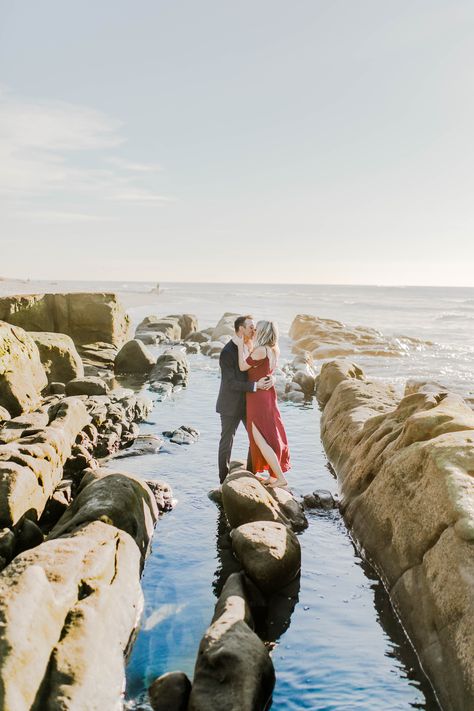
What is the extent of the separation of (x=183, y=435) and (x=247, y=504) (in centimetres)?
540

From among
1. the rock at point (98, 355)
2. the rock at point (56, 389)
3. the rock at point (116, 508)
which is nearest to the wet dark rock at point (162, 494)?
the rock at point (116, 508)

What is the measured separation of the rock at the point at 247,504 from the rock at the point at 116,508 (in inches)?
44.5

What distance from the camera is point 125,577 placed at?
579cm

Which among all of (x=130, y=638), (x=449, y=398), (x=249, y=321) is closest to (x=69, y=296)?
(x=249, y=321)

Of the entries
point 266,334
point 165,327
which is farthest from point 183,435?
point 165,327

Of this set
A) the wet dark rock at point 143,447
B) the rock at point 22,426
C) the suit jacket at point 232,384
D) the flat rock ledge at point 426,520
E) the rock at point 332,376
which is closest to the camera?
the flat rock ledge at point 426,520

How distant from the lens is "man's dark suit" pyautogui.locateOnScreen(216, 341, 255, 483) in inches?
351

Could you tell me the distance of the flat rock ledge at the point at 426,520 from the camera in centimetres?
492

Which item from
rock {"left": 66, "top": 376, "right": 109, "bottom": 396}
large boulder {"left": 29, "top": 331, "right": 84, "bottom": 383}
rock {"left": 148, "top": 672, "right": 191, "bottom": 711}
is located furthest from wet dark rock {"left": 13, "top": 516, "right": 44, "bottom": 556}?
large boulder {"left": 29, "top": 331, "right": 84, "bottom": 383}

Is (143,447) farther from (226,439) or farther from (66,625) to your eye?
(66,625)

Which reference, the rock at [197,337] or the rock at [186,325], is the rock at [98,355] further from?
the rock at [186,325]

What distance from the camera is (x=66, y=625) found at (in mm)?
4625

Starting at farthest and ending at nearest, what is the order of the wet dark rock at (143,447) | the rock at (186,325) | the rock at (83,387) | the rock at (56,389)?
the rock at (186,325) → the rock at (83,387) → the rock at (56,389) → the wet dark rock at (143,447)

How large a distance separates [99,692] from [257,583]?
8.03 ft
